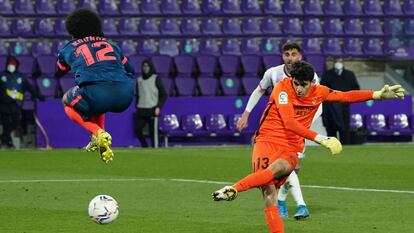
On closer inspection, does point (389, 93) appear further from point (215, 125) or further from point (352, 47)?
point (352, 47)

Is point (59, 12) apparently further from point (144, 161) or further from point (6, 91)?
point (144, 161)

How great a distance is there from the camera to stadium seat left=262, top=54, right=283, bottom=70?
94.8ft

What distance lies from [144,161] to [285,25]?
10726 mm

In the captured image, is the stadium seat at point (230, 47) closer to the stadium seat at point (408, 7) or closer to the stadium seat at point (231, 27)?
the stadium seat at point (231, 27)

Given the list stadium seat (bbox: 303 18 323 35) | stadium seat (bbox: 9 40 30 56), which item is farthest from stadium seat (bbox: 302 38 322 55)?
stadium seat (bbox: 9 40 30 56)

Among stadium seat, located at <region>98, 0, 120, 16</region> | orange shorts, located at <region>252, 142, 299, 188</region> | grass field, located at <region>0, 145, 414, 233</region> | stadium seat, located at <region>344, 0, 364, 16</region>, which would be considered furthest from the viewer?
stadium seat, located at <region>344, 0, 364, 16</region>

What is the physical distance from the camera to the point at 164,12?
102 feet

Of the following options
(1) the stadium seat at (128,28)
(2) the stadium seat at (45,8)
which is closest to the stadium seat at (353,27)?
(1) the stadium seat at (128,28)

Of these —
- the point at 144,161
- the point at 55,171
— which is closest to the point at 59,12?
the point at 144,161

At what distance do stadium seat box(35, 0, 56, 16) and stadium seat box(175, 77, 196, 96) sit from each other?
421 centimetres

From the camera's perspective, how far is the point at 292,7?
106ft

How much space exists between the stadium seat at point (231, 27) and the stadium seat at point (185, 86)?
317 cm

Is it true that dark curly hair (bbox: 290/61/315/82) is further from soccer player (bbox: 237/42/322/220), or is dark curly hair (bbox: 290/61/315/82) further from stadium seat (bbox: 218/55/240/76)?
stadium seat (bbox: 218/55/240/76)

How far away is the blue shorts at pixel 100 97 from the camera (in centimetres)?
1245
